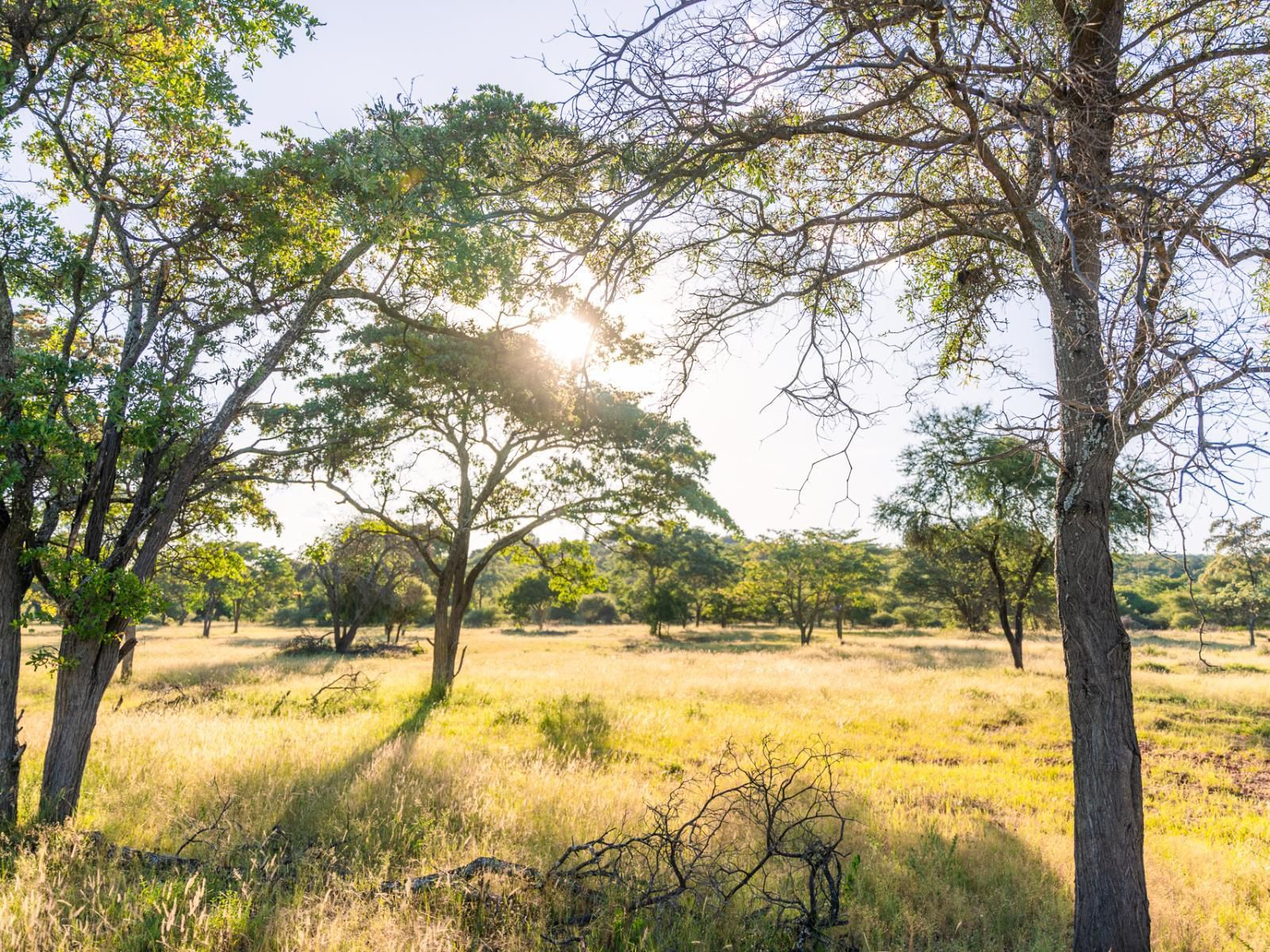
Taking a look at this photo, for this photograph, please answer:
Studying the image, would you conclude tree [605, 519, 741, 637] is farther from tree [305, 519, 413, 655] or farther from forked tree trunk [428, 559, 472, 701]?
forked tree trunk [428, 559, 472, 701]

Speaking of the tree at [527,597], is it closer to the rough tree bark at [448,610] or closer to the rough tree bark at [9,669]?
the rough tree bark at [448,610]

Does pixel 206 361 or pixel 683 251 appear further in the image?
pixel 206 361

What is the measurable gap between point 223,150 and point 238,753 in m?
7.94

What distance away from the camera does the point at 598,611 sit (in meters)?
79.2

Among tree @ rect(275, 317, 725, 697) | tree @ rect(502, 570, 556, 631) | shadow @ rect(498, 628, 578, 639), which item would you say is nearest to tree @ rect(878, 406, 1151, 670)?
tree @ rect(275, 317, 725, 697)

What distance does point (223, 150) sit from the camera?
309 inches

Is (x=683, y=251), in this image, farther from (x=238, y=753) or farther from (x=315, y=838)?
(x=238, y=753)

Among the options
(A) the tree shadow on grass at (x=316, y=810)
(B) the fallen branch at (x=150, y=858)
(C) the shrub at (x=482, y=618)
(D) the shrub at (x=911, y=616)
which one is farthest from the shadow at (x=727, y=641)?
(B) the fallen branch at (x=150, y=858)

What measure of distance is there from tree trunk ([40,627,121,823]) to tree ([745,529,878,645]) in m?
39.4

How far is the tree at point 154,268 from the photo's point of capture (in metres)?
5.17

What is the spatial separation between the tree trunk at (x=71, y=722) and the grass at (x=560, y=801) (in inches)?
15.9

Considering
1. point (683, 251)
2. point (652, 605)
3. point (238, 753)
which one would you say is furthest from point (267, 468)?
point (652, 605)

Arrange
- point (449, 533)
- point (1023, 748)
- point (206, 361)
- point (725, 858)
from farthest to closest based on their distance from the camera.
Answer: point (449, 533) → point (1023, 748) → point (206, 361) → point (725, 858)

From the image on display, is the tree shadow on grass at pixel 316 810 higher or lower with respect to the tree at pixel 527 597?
higher
